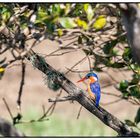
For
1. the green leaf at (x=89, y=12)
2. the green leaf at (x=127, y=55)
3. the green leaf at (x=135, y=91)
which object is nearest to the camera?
the green leaf at (x=89, y=12)

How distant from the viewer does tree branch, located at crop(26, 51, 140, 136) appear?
186cm

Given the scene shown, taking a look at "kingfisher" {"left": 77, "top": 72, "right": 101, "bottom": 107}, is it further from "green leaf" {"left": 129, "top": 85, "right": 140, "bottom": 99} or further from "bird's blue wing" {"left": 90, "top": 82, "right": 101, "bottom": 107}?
"green leaf" {"left": 129, "top": 85, "right": 140, "bottom": 99}

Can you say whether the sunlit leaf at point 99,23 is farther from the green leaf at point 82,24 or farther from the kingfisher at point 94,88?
the kingfisher at point 94,88

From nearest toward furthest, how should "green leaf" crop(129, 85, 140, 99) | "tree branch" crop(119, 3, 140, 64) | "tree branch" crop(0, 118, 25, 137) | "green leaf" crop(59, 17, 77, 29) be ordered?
"tree branch" crop(119, 3, 140, 64), "tree branch" crop(0, 118, 25, 137), "green leaf" crop(59, 17, 77, 29), "green leaf" crop(129, 85, 140, 99)

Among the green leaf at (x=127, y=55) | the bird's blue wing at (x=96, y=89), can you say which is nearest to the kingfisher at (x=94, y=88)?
the bird's blue wing at (x=96, y=89)

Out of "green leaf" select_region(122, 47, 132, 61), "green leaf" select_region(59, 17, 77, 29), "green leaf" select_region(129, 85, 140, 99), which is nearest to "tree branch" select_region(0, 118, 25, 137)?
"green leaf" select_region(59, 17, 77, 29)

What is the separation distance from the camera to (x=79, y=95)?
1.86m

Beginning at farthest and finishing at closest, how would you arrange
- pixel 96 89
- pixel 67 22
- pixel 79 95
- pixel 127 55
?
pixel 127 55, pixel 79 95, pixel 96 89, pixel 67 22

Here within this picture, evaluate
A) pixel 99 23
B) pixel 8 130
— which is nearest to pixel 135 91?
pixel 99 23

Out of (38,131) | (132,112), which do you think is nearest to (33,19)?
(38,131)

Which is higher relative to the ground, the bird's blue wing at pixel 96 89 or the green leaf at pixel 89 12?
the green leaf at pixel 89 12

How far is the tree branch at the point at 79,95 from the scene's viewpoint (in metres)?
1.86

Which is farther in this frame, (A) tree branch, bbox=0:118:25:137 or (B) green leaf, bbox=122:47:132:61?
(B) green leaf, bbox=122:47:132:61

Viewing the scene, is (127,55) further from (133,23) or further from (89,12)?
(133,23)
